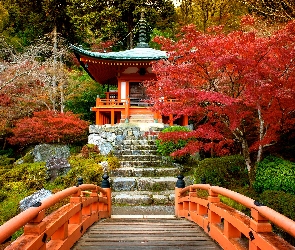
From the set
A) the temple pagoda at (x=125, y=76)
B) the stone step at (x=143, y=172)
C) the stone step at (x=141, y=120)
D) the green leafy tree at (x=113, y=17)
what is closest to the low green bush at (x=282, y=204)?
the stone step at (x=143, y=172)

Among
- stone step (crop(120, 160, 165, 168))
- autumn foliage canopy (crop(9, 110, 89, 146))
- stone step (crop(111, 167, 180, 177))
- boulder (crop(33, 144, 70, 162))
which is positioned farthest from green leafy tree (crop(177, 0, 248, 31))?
stone step (crop(111, 167, 180, 177))

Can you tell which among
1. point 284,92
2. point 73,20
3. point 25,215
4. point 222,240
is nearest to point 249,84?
point 284,92

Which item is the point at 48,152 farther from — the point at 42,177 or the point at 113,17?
the point at 113,17

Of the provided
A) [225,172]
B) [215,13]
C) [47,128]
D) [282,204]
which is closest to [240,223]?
[282,204]

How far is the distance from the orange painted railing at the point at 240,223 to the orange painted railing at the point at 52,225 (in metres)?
2.04

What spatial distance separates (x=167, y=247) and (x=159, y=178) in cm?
674

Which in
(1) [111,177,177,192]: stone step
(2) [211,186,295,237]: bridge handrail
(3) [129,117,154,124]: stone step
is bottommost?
(1) [111,177,177,192]: stone step

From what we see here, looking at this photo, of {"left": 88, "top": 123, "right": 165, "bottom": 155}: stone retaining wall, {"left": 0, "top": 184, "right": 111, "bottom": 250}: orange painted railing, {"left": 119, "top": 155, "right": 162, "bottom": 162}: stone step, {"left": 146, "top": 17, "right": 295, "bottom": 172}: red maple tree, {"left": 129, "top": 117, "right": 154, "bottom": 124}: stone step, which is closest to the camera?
{"left": 0, "top": 184, "right": 111, "bottom": 250}: orange painted railing

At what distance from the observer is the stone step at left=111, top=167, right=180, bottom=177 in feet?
35.0

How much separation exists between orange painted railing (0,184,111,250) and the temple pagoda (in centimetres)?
959

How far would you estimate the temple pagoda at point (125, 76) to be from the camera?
1498 centimetres

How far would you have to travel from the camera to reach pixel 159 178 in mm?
10461

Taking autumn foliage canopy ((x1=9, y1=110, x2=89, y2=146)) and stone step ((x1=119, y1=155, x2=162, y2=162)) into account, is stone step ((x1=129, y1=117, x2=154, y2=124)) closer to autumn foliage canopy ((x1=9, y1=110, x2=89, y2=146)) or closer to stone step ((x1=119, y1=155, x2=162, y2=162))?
autumn foliage canopy ((x1=9, y1=110, x2=89, y2=146))

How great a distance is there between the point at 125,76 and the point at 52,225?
14.9 meters
